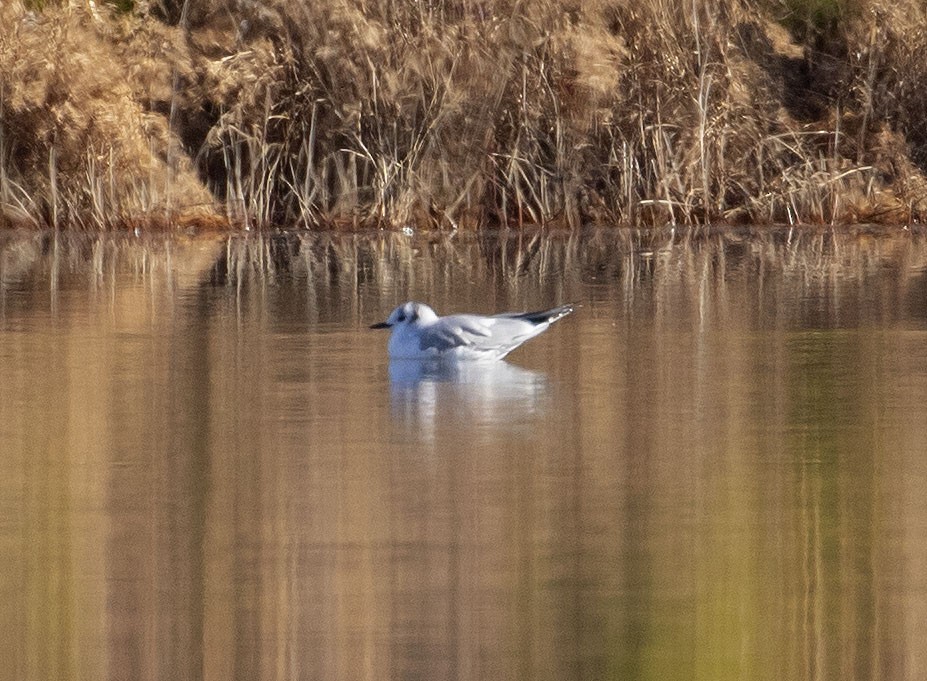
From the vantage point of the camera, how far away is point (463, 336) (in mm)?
9586

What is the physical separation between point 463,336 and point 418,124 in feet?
35.3

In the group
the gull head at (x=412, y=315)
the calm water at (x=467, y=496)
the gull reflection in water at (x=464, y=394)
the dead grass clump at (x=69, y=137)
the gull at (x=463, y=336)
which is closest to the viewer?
the calm water at (x=467, y=496)

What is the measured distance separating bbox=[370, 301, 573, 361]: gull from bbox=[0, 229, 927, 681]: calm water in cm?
13

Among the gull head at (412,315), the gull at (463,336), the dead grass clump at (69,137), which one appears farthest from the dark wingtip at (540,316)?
the dead grass clump at (69,137)

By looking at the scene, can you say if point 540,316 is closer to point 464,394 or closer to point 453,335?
point 453,335

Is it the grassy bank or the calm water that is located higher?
the grassy bank

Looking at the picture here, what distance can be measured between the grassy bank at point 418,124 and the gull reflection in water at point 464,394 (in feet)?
33.2

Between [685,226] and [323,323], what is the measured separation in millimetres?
8470

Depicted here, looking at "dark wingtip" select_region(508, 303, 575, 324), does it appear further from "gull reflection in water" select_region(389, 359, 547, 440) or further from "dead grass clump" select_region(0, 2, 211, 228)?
"dead grass clump" select_region(0, 2, 211, 228)

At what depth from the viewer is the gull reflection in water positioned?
26.6ft

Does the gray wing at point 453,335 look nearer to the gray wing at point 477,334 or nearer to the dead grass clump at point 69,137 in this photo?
the gray wing at point 477,334

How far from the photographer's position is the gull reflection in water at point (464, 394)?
810 cm

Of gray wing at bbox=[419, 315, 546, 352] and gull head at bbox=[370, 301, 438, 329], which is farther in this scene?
gull head at bbox=[370, 301, 438, 329]

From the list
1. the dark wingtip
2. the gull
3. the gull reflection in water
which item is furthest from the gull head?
the dark wingtip
